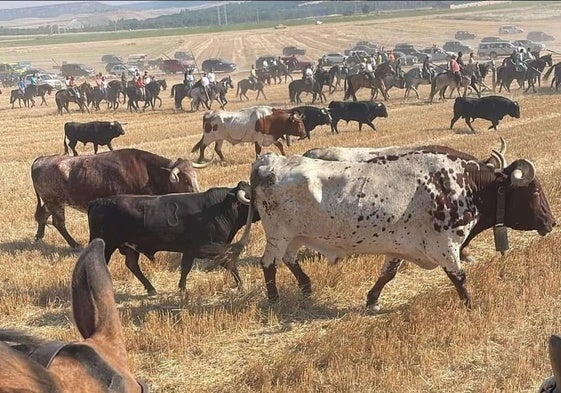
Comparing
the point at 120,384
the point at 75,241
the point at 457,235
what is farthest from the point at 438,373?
the point at 75,241

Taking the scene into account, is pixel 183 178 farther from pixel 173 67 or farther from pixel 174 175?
pixel 173 67

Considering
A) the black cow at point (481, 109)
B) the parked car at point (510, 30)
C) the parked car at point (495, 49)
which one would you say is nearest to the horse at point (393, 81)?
the black cow at point (481, 109)

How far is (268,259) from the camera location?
6.34m

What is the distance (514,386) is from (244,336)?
2464 mm

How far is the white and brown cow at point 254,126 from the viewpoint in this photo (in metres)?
15.3

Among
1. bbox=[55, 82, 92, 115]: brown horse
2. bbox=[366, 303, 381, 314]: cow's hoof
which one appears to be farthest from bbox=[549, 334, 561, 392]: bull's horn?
bbox=[55, 82, 92, 115]: brown horse

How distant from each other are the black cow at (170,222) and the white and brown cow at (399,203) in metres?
0.83

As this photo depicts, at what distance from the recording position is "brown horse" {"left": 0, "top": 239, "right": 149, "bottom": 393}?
1.32 metres

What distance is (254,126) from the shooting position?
599 inches

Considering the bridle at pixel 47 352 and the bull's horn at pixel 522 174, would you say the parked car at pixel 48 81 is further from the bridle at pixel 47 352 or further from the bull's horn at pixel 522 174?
the bridle at pixel 47 352

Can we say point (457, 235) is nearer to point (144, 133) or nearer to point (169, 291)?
point (169, 291)

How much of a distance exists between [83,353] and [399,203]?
4562 millimetres

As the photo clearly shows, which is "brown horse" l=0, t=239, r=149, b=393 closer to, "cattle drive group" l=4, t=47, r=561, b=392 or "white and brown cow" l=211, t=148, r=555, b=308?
"cattle drive group" l=4, t=47, r=561, b=392

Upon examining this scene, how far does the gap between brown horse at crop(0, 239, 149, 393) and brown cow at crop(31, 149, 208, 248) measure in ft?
20.8
